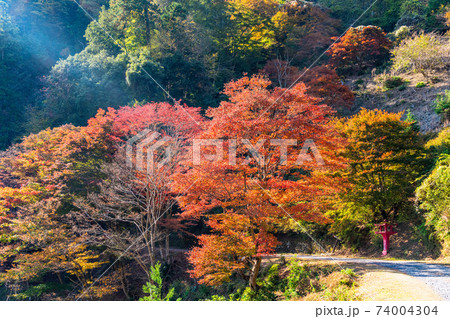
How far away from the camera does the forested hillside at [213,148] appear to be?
895 centimetres

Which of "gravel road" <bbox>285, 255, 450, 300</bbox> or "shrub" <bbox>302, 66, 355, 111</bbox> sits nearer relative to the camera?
"gravel road" <bbox>285, 255, 450, 300</bbox>

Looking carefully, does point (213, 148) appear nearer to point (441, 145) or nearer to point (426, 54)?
point (441, 145)

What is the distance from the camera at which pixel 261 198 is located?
842 centimetres

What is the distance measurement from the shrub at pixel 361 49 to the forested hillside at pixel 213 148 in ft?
0.45

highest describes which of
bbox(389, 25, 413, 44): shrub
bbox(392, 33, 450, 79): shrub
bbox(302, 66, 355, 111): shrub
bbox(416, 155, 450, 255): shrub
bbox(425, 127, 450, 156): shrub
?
bbox(389, 25, 413, 44): shrub

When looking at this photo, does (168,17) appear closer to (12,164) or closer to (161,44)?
(161,44)

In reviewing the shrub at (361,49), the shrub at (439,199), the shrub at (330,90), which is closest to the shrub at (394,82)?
the shrub at (361,49)

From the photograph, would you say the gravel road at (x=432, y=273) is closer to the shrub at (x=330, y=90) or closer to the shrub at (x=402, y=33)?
the shrub at (x=330, y=90)

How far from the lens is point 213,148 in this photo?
9.45m

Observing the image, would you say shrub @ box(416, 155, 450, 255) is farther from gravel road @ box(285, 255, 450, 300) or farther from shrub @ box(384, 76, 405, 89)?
shrub @ box(384, 76, 405, 89)

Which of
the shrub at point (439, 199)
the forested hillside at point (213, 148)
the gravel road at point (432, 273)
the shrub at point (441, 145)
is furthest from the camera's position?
the shrub at point (441, 145)

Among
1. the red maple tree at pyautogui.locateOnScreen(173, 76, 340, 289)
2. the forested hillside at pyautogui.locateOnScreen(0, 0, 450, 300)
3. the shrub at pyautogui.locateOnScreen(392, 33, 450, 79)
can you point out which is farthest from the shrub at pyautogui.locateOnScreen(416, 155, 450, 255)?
the shrub at pyautogui.locateOnScreen(392, 33, 450, 79)

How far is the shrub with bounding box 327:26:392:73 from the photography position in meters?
23.9

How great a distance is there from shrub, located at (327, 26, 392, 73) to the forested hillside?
14cm
